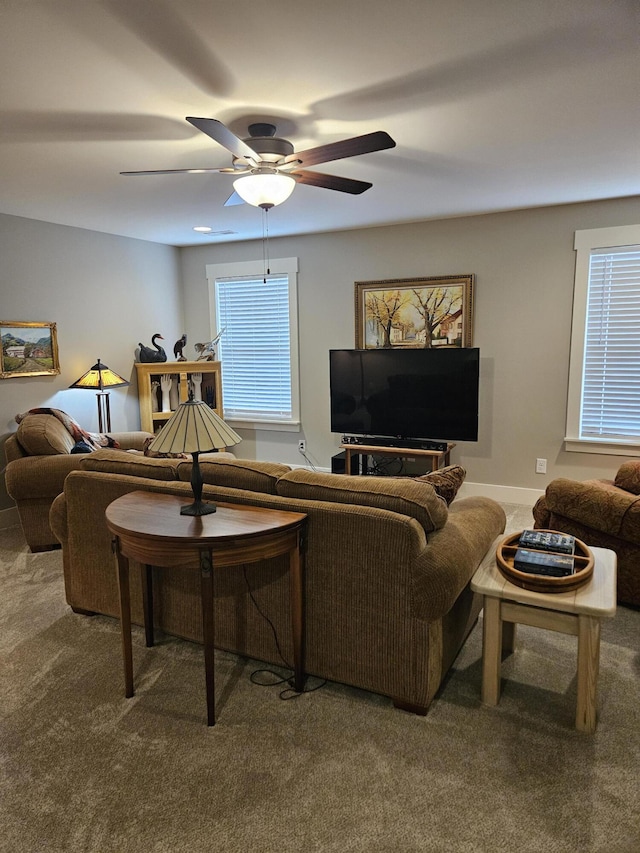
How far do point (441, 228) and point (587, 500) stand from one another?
2922 mm

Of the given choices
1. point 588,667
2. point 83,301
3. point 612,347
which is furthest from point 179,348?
point 588,667

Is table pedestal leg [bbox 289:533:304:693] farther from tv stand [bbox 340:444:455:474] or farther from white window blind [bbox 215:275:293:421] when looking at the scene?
white window blind [bbox 215:275:293:421]

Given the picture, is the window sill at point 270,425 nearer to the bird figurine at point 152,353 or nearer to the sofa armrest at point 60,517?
the bird figurine at point 152,353

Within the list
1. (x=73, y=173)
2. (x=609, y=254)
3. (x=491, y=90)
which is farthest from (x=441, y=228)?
(x=73, y=173)

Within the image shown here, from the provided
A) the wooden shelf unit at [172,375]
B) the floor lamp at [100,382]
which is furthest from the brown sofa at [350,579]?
the wooden shelf unit at [172,375]

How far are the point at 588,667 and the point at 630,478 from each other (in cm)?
177

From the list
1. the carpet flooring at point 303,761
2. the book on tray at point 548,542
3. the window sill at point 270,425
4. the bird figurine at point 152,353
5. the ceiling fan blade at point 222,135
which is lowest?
the carpet flooring at point 303,761

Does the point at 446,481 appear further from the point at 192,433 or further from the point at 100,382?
the point at 100,382

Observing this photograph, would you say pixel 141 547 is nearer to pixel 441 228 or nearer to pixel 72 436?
pixel 72 436

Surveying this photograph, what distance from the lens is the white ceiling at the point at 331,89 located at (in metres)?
1.83

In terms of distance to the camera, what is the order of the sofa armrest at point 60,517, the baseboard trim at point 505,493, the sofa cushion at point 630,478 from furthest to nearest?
the baseboard trim at point 505,493, the sofa cushion at point 630,478, the sofa armrest at point 60,517

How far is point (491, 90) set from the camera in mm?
2377

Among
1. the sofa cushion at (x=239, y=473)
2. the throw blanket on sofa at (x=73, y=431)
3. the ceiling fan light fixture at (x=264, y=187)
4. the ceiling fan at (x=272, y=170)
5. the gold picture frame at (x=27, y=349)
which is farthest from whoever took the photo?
the gold picture frame at (x=27, y=349)

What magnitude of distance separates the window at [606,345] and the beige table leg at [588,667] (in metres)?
2.88
